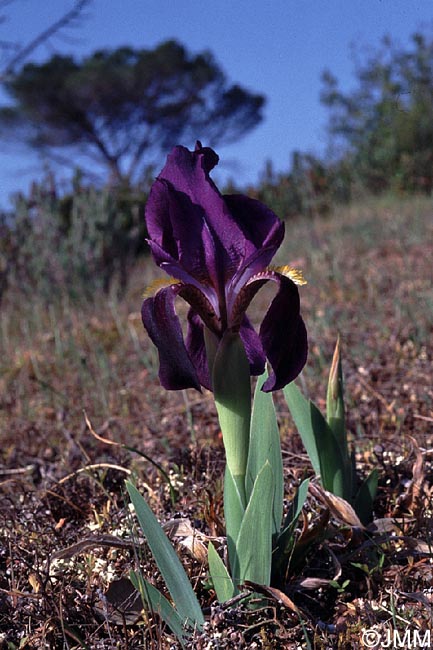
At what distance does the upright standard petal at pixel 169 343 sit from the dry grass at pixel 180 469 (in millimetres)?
450

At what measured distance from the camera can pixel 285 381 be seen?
132cm

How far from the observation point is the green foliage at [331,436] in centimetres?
175

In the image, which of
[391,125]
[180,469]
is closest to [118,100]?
[391,125]

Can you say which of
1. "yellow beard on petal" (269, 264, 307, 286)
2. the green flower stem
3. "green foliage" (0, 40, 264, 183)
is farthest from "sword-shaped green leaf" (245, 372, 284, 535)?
"green foliage" (0, 40, 264, 183)

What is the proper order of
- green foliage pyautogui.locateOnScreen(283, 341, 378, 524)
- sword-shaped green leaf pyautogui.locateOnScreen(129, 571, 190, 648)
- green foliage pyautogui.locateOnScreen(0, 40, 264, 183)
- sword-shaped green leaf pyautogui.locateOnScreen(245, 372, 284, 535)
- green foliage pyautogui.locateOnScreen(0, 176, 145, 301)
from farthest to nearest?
1. green foliage pyautogui.locateOnScreen(0, 40, 264, 183)
2. green foliage pyautogui.locateOnScreen(0, 176, 145, 301)
3. green foliage pyautogui.locateOnScreen(283, 341, 378, 524)
4. sword-shaped green leaf pyautogui.locateOnScreen(245, 372, 284, 535)
5. sword-shaped green leaf pyautogui.locateOnScreen(129, 571, 190, 648)

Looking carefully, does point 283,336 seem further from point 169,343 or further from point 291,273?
point 169,343

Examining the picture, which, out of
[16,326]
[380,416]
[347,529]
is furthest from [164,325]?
[16,326]

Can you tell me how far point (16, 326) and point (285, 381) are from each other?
5.20m

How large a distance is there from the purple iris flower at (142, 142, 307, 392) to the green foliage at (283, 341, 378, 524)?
17.1 inches

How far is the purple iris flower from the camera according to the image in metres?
1.31

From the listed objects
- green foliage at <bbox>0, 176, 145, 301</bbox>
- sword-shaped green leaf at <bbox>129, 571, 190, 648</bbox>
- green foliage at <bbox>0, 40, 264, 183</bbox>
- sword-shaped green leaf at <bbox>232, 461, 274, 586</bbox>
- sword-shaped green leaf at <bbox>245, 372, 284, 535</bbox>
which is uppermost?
green foliage at <bbox>0, 40, 264, 183</bbox>

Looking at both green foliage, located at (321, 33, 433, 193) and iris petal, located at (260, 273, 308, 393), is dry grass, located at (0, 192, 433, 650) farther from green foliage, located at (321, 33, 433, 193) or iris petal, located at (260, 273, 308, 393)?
green foliage, located at (321, 33, 433, 193)

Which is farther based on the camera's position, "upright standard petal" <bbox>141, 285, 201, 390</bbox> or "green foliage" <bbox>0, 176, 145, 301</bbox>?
"green foliage" <bbox>0, 176, 145, 301</bbox>

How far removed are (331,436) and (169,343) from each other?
67cm
